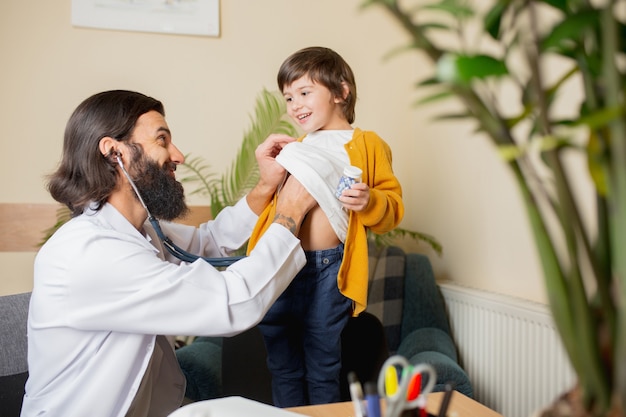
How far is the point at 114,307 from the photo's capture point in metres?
1.34

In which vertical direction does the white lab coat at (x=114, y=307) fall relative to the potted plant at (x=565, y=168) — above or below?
below

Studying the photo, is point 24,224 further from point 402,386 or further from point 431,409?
point 402,386

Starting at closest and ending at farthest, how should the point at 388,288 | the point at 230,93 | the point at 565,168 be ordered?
Result: the point at 565,168, the point at 388,288, the point at 230,93

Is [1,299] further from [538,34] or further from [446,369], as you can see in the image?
[538,34]

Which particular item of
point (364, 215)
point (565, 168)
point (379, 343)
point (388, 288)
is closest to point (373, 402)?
point (565, 168)

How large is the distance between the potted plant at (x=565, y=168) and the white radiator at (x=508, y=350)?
4.64 feet

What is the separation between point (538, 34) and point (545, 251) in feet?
0.56

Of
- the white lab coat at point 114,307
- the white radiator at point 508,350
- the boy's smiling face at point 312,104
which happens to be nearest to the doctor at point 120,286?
the white lab coat at point 114,307

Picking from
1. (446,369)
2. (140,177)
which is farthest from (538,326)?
(140,177)

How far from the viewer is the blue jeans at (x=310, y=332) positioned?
1711 millimetres

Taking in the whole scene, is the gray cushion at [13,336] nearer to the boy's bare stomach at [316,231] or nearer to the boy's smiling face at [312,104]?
the boy's bare stomach at [316,231]

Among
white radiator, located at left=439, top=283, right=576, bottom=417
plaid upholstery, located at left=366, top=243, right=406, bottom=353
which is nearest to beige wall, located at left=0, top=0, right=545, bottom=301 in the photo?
white radiator, located at left=439, top=283, right=576, bottom=417

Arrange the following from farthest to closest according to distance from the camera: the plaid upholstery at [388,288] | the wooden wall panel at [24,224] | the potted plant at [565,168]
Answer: the wooden wall panel at [24,224] → the plaid upholstery at [388,288] → the potted plant at [565,168]

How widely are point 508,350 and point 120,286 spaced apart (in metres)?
1.42
